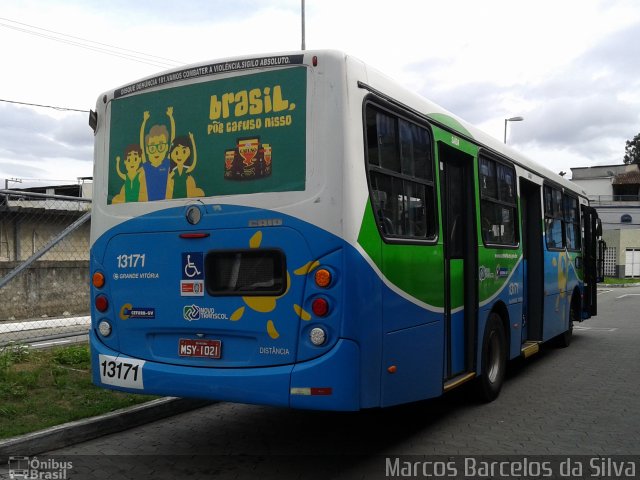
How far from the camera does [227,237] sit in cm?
512

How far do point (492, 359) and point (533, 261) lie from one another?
8.21ft

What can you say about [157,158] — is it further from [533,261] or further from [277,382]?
[533,261]

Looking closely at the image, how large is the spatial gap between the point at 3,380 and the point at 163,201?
3.21m

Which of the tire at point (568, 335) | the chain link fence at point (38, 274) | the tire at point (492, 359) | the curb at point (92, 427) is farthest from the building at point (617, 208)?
the curb at point (92, 427)

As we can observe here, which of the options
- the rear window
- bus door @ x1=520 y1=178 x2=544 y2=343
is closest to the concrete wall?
the rear window

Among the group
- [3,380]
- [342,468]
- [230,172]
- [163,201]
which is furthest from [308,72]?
[3,380]

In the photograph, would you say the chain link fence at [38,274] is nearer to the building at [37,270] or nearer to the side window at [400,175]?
the building at [37,270]

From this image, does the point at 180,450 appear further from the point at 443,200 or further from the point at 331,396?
the point at 443,200

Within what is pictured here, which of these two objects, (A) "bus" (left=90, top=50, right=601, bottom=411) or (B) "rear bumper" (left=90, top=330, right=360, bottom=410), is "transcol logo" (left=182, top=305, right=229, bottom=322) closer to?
(A) "bus" (left=90, top=50, right=601, bottom=411)

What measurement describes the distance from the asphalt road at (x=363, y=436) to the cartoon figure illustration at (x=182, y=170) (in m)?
2.21

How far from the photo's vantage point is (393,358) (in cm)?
511

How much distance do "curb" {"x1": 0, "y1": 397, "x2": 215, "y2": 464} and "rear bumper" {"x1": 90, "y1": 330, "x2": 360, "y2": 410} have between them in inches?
42.0

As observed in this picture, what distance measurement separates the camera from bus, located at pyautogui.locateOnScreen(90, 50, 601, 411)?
475 cm

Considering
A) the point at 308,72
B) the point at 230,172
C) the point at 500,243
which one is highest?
the point at 308,72
